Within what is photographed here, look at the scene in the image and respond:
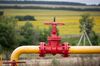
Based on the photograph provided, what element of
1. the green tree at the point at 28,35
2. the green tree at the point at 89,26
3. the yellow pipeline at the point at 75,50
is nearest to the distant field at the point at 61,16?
the green tree at the point at 89,26

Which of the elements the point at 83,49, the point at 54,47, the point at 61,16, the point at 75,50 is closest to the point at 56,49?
the point at 54,47

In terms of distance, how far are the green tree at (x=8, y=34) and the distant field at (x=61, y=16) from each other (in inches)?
13.6

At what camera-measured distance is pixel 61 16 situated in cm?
1479

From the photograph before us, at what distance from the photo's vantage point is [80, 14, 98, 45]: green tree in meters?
15.1

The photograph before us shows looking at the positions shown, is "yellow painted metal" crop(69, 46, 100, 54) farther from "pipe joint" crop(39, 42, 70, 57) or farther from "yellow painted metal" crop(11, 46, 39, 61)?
"yellow painted metal" crop(11, 46, 39, 61)

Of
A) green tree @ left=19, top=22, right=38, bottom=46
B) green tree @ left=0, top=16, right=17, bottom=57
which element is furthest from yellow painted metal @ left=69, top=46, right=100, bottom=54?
green tree @ left=19, top=22, right=38, bottom=46

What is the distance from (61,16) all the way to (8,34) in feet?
7.42

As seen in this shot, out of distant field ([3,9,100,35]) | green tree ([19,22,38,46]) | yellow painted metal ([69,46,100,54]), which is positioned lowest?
yellow painted metal ([69,46,100,54])

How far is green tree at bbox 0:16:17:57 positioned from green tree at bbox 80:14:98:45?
2.80 m

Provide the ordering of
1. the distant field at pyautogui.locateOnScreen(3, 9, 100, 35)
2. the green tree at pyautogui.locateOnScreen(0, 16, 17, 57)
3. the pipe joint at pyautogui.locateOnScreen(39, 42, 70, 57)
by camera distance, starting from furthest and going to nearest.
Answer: the distant field at pyautogui.locateOnScreen(3, 9, 100, 35) → the green tree at pyautogui.locateOnScreen(0, 16, 17, 57) → the pipe joint at pyautogui.locateOnScreen(39, 42, 70, 57)

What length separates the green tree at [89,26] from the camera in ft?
49.5

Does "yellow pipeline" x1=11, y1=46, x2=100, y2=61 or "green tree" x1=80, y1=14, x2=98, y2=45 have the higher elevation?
"green tree" x1=80, y1=14, x2=98, y2=45

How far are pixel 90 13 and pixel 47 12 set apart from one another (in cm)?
179

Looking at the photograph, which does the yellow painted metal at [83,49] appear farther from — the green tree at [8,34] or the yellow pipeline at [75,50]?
the green tree at [8,34]
